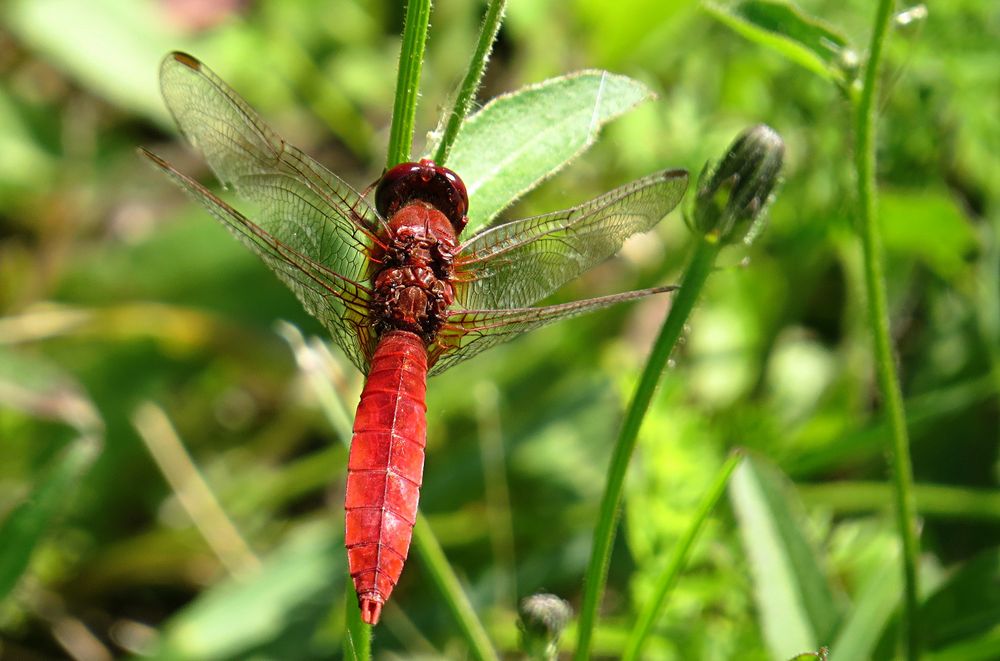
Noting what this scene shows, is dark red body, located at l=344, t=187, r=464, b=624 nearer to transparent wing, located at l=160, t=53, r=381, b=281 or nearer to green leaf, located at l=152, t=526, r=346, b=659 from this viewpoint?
transparent wing, located at l=160, t=53, r=381, b=281

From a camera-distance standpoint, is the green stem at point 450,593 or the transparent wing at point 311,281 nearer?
the transparent wing at point 311,281

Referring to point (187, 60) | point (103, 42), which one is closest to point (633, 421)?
point (187, 60)

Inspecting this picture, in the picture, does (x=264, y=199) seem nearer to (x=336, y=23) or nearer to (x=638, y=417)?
(x=638, y=417)

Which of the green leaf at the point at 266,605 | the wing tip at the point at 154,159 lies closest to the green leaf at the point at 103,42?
the green leaf at the point at 266,605

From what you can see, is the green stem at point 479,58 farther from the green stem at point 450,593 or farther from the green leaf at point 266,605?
the green leaf at point 266,605

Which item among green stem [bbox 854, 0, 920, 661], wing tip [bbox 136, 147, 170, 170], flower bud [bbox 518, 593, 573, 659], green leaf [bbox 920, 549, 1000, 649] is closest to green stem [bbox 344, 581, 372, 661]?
flower bud [bbox 518, 593, 573, 659]
